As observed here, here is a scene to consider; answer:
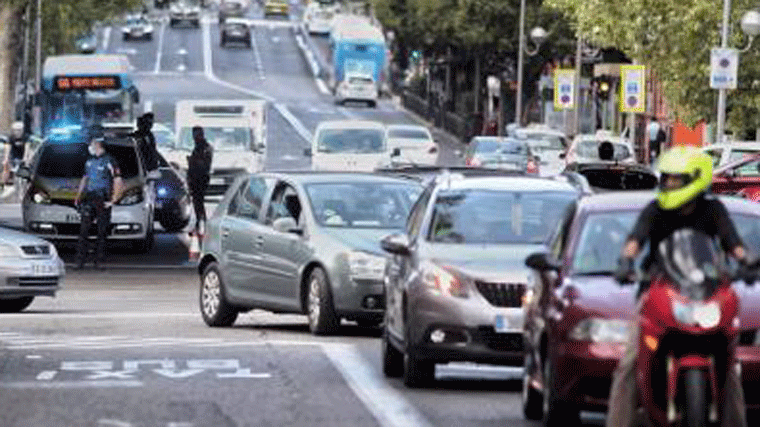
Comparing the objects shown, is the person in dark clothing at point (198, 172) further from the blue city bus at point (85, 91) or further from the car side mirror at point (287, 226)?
the blue city bus at point (85, 91)

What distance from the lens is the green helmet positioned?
1294 cm

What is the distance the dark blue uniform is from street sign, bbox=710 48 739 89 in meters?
15.7

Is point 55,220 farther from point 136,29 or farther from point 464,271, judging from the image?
point 136,29

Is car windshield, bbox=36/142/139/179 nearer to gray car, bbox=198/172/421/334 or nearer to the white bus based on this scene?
gray car, bbox=198/172/421/334

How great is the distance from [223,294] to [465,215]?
6.37 metres

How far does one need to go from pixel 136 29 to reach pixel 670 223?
14013cm

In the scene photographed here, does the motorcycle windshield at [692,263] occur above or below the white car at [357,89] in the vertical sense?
above

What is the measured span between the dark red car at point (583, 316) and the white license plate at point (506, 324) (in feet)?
6.75

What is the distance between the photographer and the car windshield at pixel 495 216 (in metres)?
19.8

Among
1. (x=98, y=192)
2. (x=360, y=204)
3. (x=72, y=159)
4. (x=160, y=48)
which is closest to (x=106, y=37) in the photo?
(x=160, y=48)

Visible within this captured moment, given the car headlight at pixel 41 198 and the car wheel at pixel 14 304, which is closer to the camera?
the car wheel at pixel 14 304

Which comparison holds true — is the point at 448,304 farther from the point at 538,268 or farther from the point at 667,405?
the point at 667,405

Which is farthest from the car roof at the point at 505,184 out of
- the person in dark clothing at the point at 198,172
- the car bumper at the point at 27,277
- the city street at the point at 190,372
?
the person in dark clothing at the point at 198,172

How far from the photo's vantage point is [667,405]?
12875 mm
